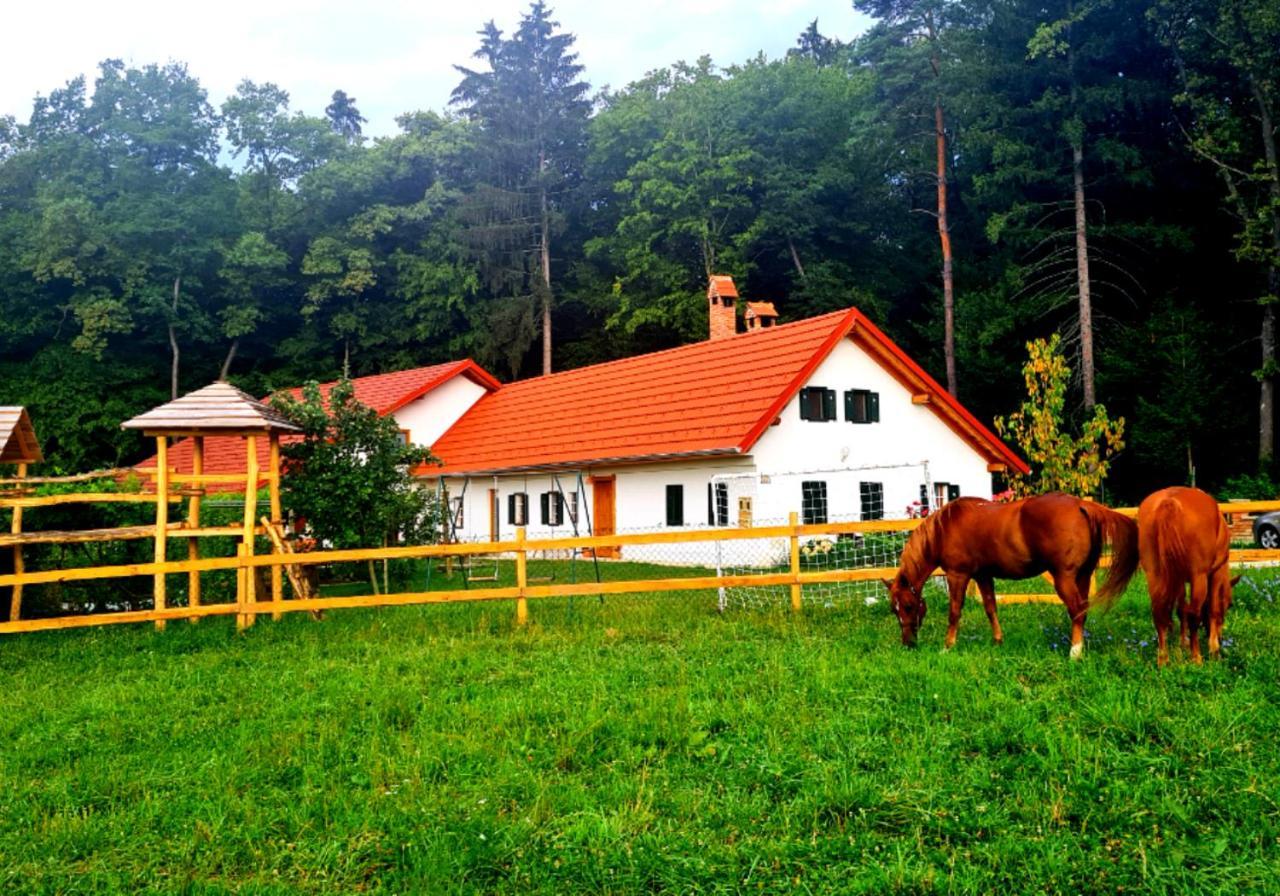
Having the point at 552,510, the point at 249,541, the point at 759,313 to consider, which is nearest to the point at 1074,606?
the point at 249,541

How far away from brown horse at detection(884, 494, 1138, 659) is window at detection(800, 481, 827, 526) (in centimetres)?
1207

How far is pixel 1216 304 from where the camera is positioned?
31688 mm

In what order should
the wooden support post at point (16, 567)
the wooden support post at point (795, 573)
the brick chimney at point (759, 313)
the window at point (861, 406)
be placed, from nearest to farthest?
the wooden support post at point (795, 573)
the wooden support post at point (16, 567)
the window at point (861, 406)
the brick chimney at point (759, 313)

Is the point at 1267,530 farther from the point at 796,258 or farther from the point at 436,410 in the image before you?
the point at 436,410

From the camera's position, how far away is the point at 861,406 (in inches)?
898

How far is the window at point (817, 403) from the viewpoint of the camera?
21.5 meters

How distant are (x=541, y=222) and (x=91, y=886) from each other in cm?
4120

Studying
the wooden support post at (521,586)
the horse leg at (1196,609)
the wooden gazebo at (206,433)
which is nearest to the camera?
the horse leg at (1196,609)

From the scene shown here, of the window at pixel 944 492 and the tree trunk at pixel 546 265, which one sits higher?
the tree trunk at pixel 546 265

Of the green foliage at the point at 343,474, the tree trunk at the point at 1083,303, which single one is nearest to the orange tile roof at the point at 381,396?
the green foliage at the point at 343,474

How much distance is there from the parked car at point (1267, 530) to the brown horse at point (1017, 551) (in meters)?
15.5

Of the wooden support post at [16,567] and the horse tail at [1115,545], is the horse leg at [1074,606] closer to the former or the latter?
the horse tail at [1115,545]

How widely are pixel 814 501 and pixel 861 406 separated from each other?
2.98m

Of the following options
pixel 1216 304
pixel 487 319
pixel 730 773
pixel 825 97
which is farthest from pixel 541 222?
pixel 730 773
